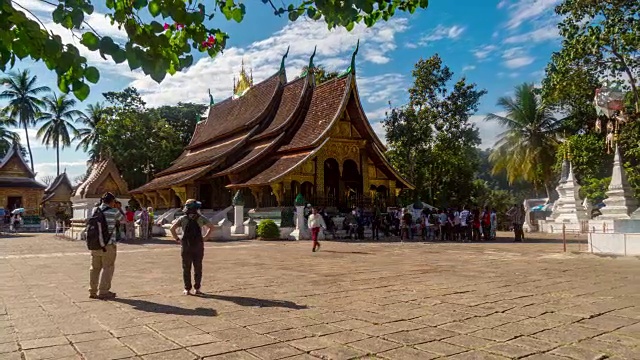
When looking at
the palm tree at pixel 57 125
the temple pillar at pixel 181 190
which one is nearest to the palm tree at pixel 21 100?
the palm tree at pixel 57 125

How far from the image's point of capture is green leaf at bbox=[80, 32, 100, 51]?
2547mm

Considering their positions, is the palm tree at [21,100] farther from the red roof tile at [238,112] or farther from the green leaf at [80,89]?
the green leaf at [80,89]

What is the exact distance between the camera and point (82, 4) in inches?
101

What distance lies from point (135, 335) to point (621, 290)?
Answer: 5.38m

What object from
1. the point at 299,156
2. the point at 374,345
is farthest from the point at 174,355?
the point at 299,156

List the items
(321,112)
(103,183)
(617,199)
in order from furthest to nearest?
(321,112) < (103,183) < (617,199)

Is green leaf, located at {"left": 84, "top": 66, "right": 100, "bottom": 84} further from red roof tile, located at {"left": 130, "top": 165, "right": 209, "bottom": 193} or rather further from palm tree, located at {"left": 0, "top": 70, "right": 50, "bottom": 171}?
palm tree, located at {"left": 0, "top": 70, "right": 50, "bottom": 171}

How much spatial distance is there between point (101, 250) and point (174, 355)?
3036mm

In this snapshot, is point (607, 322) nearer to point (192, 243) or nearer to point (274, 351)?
point (274, 351)

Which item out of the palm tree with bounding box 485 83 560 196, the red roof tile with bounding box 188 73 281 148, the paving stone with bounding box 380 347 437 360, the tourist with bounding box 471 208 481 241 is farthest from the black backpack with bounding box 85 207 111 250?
the palm tree with bounding box 485 83 560 196

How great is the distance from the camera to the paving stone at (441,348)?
3379 mm

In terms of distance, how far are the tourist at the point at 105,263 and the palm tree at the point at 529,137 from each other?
30660mm

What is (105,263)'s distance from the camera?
5.87 m

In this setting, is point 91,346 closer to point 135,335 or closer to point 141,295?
point 135,335
